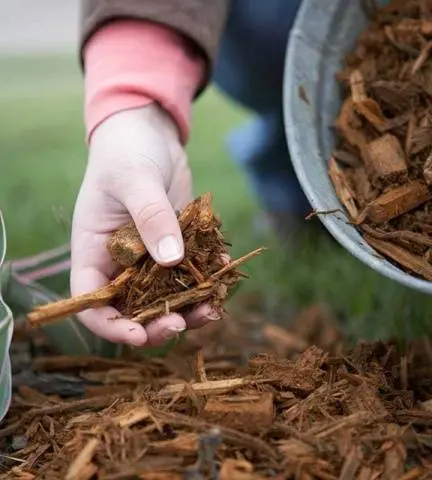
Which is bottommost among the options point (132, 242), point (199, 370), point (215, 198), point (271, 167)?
point (215, 198)

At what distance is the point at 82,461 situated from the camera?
3.22ft

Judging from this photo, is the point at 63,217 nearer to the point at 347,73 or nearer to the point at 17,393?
the point at 17,393

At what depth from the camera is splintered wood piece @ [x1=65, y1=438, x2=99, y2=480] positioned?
0.97 meters

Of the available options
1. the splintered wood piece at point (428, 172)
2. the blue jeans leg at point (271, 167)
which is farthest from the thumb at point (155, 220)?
the blue jeans leg at point (271, 167)

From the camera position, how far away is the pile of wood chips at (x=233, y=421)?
0.96 metres

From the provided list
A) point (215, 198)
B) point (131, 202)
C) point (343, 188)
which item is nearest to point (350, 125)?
point (343, 188)

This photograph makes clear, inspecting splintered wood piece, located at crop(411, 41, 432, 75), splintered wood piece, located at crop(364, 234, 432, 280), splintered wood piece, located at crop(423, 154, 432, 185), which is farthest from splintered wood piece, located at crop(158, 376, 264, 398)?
splintered wood piece, located at crop(411, 41, 432, 75)

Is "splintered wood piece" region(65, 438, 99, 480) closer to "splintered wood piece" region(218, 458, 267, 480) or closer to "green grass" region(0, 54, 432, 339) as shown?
"splintered wood piece" region(218, 458, 267, 480)

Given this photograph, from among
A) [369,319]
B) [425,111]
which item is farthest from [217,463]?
[369,319]

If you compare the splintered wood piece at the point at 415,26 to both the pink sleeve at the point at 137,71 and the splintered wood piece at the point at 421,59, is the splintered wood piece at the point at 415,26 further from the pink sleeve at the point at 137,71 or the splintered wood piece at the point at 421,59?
the pink sleeve at the point at 137,71

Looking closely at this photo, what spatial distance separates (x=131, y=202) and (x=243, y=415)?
1.20 feet

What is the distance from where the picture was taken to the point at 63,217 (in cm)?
152

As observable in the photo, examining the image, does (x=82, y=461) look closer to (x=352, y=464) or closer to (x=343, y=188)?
(x=352, y=464)

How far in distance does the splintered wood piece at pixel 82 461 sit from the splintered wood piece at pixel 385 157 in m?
0.59
